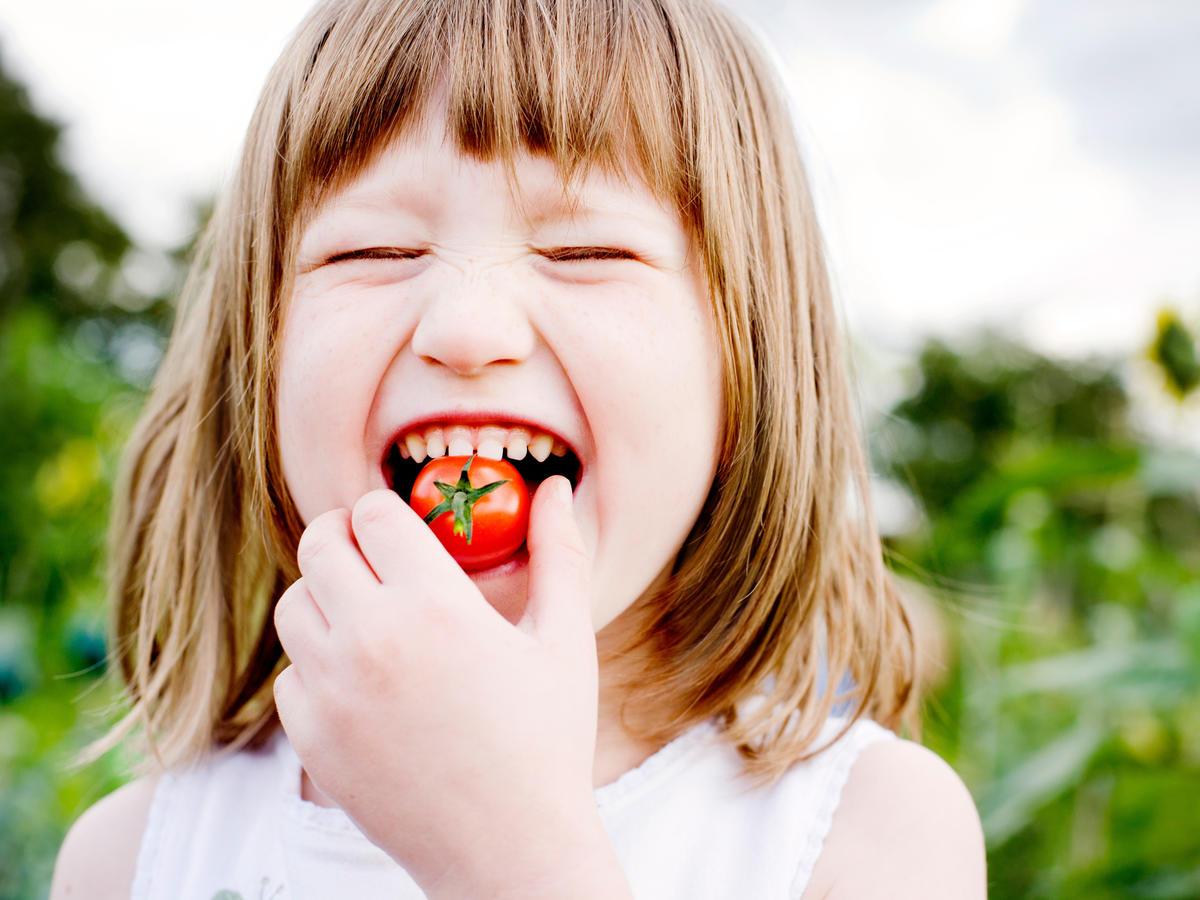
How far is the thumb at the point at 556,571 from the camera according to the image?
0.86m

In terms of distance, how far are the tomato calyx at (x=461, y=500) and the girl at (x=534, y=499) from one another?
0.04m

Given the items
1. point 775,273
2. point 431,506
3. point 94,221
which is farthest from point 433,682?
point 94,221

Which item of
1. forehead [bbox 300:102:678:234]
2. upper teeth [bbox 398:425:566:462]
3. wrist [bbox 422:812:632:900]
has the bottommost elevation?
wrist [bbox 422:812:632:900]

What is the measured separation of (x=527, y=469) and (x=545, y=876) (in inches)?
16.3

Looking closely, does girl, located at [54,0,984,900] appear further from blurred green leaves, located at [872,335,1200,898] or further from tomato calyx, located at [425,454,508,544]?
blurred green leaves, located at [872,335,1200,898]

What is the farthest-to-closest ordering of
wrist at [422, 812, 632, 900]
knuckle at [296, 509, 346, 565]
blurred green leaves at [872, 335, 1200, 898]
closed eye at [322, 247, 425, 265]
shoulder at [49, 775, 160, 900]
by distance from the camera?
blurred green leaves at [872, 335, 1200, 898] < shoulder at [49, 775, 160, 900] < closed eye at [322, 247, 425, 265] < knuckle at [296, 509, 346, 565] < wrist at [422, 812, 632, 900]

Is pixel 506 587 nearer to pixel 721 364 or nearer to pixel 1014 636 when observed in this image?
pixel 721 364

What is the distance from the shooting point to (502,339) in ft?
3.04

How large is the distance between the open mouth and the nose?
0.14m

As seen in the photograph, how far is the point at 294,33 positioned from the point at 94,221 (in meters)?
18.2

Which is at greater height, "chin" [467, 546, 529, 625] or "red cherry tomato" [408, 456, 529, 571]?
"red cherry tomato" [408, 456, 529, 571]

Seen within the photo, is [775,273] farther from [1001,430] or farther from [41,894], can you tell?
[1001,430]

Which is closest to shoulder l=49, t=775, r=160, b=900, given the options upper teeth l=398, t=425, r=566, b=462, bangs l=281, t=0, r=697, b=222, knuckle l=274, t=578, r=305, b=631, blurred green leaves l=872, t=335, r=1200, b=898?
knuckle l=274, t=578, r=305, b=631

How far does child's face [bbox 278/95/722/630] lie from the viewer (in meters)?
0.96
